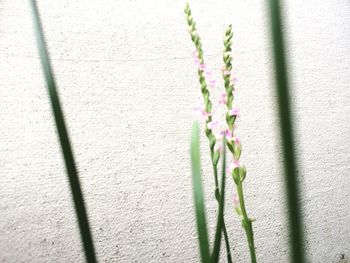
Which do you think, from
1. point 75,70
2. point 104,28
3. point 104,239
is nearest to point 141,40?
point 104,28

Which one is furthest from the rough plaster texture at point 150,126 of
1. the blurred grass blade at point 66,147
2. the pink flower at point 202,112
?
the pink flower at point 202,112

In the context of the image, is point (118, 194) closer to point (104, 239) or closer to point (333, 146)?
point (104, 239)

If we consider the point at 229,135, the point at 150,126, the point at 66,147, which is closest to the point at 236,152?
the point at 229,135

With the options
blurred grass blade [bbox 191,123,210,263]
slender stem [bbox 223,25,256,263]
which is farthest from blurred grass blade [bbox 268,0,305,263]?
blurred grass blade [bbox 191,123,210,263]

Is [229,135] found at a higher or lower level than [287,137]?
higher

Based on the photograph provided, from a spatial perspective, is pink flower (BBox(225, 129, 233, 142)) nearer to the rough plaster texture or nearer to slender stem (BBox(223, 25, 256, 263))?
slender stem (BBox(223, 25, 256, 263))

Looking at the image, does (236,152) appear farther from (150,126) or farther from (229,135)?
(150,126)
